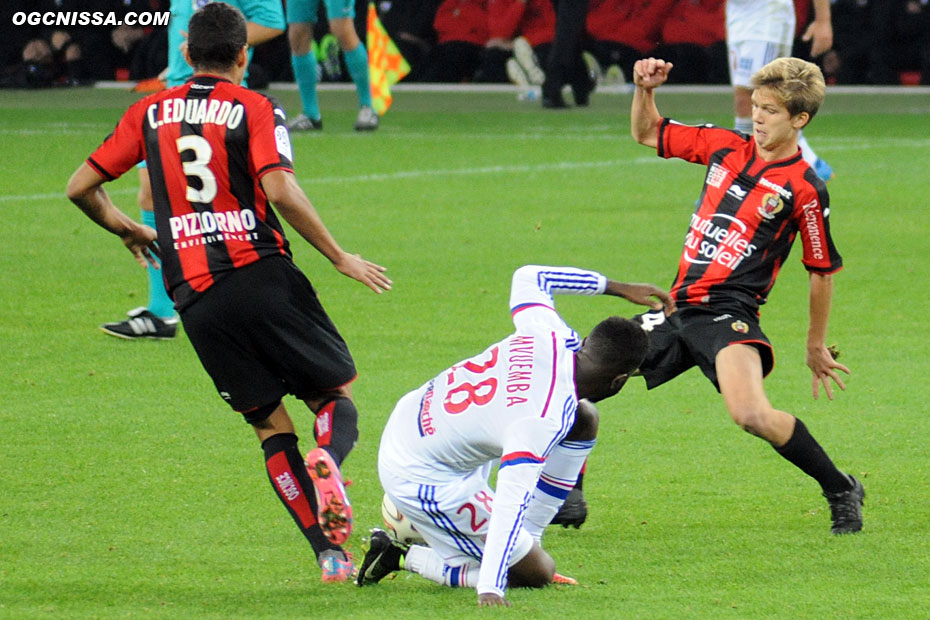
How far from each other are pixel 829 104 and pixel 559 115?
13.1 feet

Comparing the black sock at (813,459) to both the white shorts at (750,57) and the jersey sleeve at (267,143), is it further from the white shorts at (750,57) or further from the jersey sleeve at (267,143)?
the white shorts at (750,57)

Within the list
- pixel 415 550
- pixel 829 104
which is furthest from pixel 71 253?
pixel 829 104

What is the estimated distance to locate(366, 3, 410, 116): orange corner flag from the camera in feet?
59.5

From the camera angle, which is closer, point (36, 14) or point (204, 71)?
point (204, 71)

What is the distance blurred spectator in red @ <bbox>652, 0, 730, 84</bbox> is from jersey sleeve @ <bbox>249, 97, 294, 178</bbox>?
17788 millimetres

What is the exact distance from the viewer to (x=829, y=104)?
20188 millimetres

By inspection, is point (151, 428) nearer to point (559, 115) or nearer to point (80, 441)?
point (80, 441)

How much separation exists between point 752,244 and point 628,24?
17.3 metres

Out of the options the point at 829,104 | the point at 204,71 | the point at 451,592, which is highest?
the point at 204,71

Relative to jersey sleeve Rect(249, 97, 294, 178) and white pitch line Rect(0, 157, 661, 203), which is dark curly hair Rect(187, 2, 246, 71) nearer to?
jersey sleeve Rect(249, 97, 294, 178)

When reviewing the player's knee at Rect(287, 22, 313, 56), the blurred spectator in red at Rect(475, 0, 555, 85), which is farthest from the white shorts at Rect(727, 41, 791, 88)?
the blurred spectator in red at Rect(475, 0, 555, 85)

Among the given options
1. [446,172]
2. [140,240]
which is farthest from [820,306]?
[446,172]

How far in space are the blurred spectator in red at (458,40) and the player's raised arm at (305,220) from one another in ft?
60.2

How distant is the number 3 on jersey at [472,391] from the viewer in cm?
440
